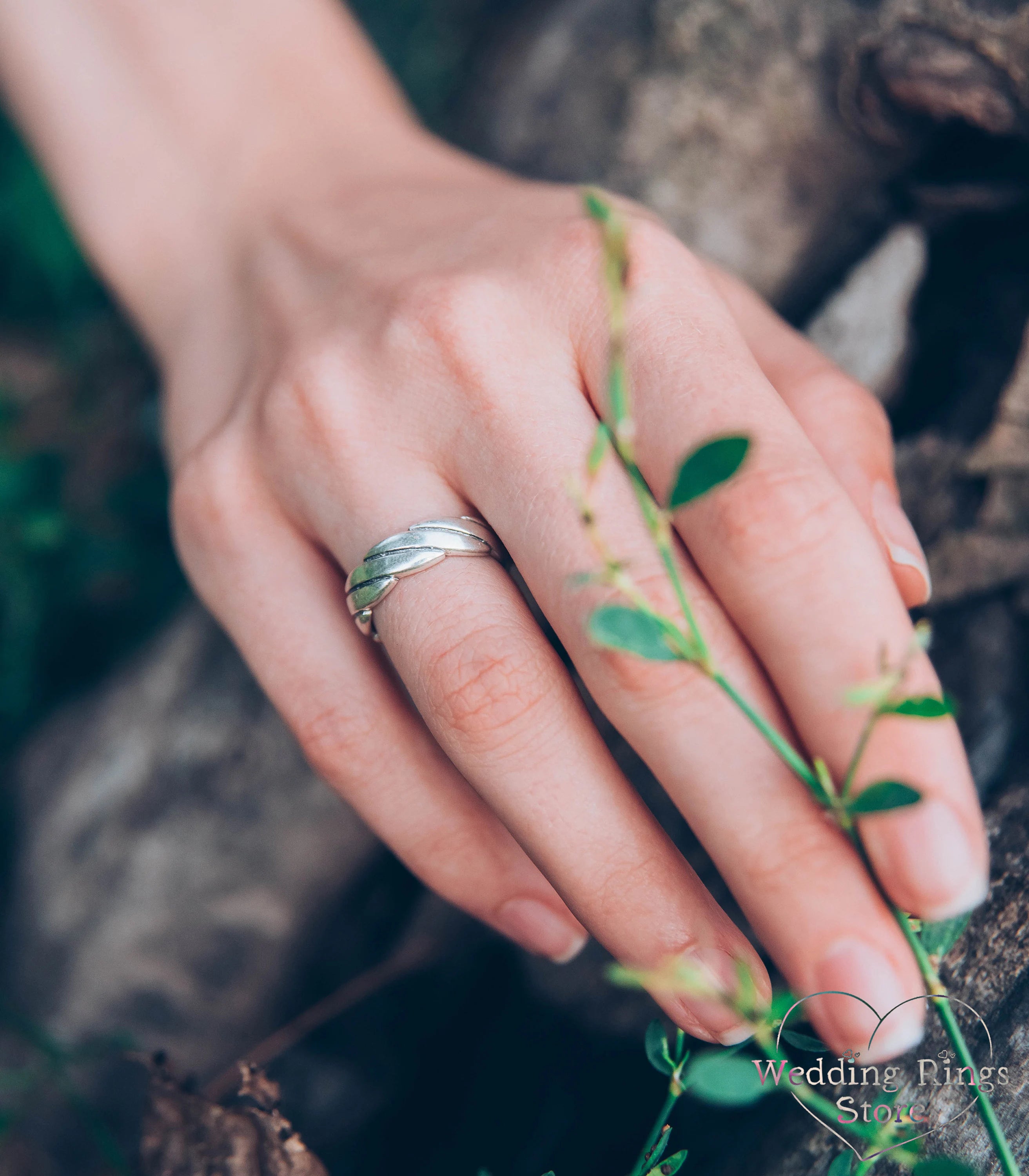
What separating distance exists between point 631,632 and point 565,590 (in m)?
0.36

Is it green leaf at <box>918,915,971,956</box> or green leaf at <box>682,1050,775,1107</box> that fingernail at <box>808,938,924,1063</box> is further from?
green leaf at <box>682,1050,775,1107</box>

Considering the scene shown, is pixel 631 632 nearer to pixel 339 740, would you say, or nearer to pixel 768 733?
pixel 768 733

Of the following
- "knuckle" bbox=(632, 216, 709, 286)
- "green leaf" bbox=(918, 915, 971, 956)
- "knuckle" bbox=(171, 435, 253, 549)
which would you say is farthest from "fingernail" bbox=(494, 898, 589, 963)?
"knuckle" bbox=(632, 216, 709, 286)

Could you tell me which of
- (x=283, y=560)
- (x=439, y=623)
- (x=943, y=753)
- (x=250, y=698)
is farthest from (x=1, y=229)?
(x=943, y=753)

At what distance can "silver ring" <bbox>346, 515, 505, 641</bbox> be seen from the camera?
3.42 feet

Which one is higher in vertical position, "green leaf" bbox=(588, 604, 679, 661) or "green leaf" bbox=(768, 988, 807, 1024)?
"green leaf" bbox=(588, 604, 679, 661)

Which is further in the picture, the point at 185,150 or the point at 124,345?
the point at 124,345

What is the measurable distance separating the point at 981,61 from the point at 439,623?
1.23 m

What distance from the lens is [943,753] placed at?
759 mm

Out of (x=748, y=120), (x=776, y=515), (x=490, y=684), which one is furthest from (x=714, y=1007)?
(x=748, y=120)

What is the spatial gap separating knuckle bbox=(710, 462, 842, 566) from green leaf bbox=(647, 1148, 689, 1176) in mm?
558

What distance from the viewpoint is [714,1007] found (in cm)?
85

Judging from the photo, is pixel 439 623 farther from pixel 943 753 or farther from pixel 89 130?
pixel 89 130

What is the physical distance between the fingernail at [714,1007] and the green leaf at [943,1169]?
0.88 feet
